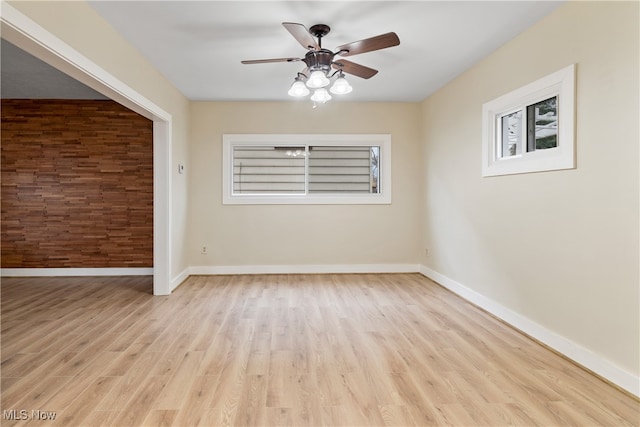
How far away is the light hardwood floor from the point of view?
6.05ft

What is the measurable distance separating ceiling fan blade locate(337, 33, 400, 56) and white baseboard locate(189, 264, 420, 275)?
334 centimetres

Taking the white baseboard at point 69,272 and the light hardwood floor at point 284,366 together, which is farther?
the white baseboard at point 69,272

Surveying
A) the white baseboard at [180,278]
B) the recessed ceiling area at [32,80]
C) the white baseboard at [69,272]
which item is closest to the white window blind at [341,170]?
the white baseboard at [180,278]

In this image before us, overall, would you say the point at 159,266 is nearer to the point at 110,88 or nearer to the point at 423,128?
the point at 110,88

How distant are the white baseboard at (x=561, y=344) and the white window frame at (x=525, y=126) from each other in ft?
4.22

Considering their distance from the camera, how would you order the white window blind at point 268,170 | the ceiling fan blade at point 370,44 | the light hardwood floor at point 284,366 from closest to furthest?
the light hardwood floor at point 284,366 < the ceiling fan blade at point 370,44 < the white window blind at point 268,170

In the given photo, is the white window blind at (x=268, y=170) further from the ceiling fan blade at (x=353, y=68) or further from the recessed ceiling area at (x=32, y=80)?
the ceiling fan blade at (x=353, y=68)

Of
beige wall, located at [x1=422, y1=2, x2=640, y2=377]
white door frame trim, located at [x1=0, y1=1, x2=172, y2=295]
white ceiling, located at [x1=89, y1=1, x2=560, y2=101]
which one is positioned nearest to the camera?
white door frame trim, located at [x1=0, y1=1, x2=172, y2=295]

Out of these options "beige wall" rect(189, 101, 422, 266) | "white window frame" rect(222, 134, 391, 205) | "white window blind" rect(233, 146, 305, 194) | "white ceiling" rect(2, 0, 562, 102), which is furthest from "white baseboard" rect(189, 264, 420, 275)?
"white ceiling" rect(2, 0, 562, 102)

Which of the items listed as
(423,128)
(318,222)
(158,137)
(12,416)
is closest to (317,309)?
(318,222)

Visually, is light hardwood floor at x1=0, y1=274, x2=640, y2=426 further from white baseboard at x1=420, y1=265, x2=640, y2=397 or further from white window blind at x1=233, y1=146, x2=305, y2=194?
white window blind at x1=233, y1=146, x2=305, y2=194

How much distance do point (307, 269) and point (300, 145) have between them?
1.94 meters

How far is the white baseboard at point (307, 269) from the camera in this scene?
525 cm

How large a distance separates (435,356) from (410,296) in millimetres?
1624
